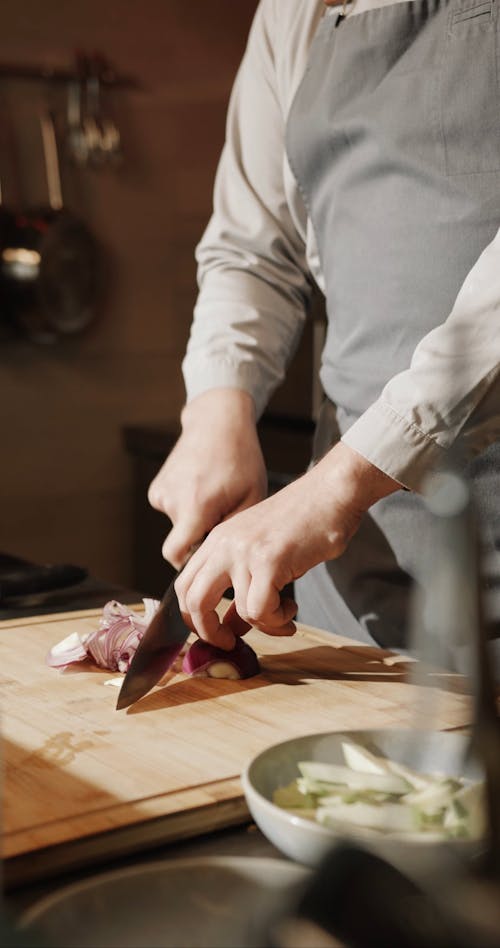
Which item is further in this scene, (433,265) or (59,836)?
(433,265)

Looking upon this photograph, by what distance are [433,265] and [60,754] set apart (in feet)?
2.08

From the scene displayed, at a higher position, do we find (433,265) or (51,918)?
(433,265)

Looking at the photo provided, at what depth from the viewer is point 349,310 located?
1306mm

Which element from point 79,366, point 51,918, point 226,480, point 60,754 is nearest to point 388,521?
point 226,480

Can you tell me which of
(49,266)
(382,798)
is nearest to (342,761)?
(382,798)

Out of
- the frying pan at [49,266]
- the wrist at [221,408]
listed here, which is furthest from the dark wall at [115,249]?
the wrist at [221,408]

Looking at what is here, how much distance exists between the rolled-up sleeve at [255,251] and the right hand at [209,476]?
8 centimetres

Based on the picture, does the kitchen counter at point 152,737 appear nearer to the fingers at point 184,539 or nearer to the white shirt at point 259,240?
the fingers at point 184,539

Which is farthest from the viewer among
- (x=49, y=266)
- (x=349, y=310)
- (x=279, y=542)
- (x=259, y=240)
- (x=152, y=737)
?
(x=49, y=266)

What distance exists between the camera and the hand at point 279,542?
3.24 ft

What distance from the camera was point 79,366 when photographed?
290 centimetres

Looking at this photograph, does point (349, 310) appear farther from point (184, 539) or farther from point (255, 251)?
point (184, 539)

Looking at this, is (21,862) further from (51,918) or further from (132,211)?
(132,211)

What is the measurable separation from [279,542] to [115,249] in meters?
2.07
